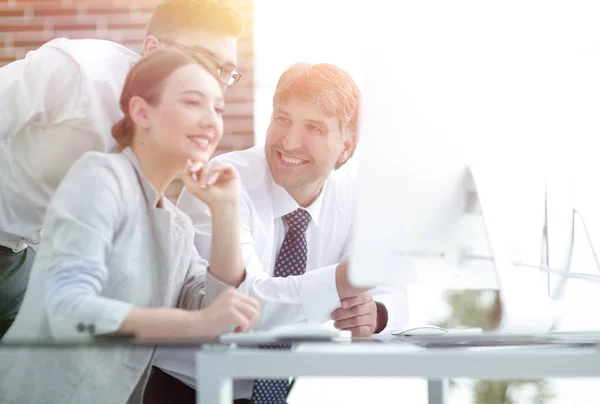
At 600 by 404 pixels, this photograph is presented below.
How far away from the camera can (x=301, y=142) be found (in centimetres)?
133

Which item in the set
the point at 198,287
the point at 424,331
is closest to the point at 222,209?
the point at 198,287

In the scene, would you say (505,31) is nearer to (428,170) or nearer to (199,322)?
(428,170)

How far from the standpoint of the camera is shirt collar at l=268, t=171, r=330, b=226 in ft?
4.50

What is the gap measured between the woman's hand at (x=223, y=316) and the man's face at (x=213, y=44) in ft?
1.43

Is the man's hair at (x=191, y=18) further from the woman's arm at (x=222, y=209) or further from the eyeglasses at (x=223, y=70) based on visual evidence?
the woman's arm at (x=222, y=209)

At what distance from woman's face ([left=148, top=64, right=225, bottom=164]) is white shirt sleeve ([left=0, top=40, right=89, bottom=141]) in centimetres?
15

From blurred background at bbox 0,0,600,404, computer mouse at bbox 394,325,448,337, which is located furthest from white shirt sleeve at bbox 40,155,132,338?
computer mouse at bbox 394,325,448,337

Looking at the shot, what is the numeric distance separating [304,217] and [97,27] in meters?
0.53

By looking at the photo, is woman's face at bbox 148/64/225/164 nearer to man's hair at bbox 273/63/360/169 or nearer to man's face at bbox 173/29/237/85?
man's face at bbox 173/29/237/85

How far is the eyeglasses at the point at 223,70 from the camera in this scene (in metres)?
1.19

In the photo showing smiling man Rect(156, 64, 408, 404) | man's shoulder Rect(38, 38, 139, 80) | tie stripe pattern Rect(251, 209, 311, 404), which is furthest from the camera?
tie stripe pattern Rect(251, 209, 311, 404)

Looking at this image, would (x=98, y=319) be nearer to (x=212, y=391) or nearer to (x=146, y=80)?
(x=212, y=391)

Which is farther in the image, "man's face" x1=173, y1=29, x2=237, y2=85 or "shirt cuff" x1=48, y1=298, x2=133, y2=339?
"man's face" x1=173, y1=29, x2=237, y2=85

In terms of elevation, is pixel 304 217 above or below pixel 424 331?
above
